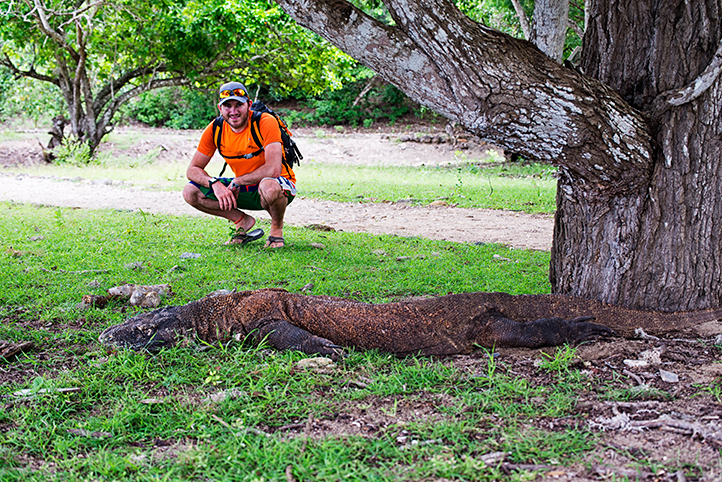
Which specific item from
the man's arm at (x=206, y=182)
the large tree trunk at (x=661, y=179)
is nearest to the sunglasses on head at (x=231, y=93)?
the man's arm at (x=206, y=182)

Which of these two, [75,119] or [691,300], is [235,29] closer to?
[75,119]

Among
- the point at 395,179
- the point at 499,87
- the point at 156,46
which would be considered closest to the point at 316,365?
the point at 499,87

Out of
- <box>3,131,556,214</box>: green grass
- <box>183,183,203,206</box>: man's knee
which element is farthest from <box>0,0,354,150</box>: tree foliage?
<box>183,183,203,206</box>: man's knee

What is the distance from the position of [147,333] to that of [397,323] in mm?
1374

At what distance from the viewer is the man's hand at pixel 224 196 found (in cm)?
550

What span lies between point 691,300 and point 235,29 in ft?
41.9

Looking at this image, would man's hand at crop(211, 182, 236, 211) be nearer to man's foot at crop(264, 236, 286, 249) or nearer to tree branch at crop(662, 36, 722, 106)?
man's foot at crop(264, 236, 286, 249)

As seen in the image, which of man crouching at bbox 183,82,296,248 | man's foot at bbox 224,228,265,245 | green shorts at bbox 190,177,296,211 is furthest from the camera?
man's foot at bbox 224,228,265,245

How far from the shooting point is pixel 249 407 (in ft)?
8.36

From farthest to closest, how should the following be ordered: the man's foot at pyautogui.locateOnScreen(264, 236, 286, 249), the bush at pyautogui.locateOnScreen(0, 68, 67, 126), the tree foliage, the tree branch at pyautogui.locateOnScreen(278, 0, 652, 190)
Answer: the bush at pyautogui.locateOnScreen(0, 68, 67, 126), the tree foliage, the man's foot at pyautogui.locateOnScreen(264, 236, 286, 249), the tree branch at pyautogui.locateOnScreen(278, 0, 652, 190)

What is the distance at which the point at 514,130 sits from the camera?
9.61ft

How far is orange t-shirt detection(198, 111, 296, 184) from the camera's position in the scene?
17.9 feet

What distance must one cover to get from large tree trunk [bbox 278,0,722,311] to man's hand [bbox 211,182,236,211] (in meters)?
2.62

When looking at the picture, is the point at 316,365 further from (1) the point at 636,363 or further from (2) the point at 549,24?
(2) the point at 549,24
